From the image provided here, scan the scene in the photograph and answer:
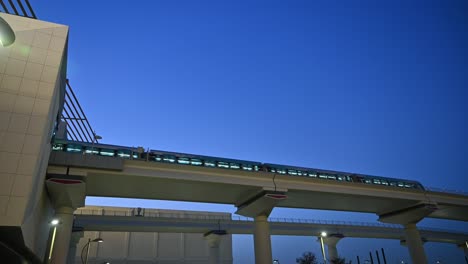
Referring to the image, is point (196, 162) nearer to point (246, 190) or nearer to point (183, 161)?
point (183, 161)

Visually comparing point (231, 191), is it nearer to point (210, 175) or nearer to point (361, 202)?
point (210, 175)

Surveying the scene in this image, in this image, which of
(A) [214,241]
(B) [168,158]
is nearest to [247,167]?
(B) [168,158]

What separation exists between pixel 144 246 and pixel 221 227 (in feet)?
79.0

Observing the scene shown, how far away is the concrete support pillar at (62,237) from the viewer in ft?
94.5

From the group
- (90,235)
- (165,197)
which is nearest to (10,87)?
(165,197)

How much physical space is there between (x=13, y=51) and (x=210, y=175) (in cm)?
2096

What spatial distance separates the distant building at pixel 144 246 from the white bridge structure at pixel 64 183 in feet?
74.5

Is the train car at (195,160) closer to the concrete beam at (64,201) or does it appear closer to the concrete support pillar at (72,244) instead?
the concrete beam at (64,201)

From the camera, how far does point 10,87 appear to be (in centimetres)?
1872

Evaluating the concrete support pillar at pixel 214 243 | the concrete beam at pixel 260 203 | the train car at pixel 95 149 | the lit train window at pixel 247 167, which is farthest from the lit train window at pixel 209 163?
the concrete support pillar at pixel 214 243

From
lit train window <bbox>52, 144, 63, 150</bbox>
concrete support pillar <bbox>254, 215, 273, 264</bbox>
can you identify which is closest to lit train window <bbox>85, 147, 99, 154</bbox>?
lit train window <bbox>52, 144, 63, 150</bbox>

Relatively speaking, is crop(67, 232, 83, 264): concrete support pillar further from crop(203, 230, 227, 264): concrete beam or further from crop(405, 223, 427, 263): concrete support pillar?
crop(405, 223, 427, 263): concrete support pillar

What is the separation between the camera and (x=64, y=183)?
2834 centimetres

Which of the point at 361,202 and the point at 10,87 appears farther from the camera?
the point at 361,202
